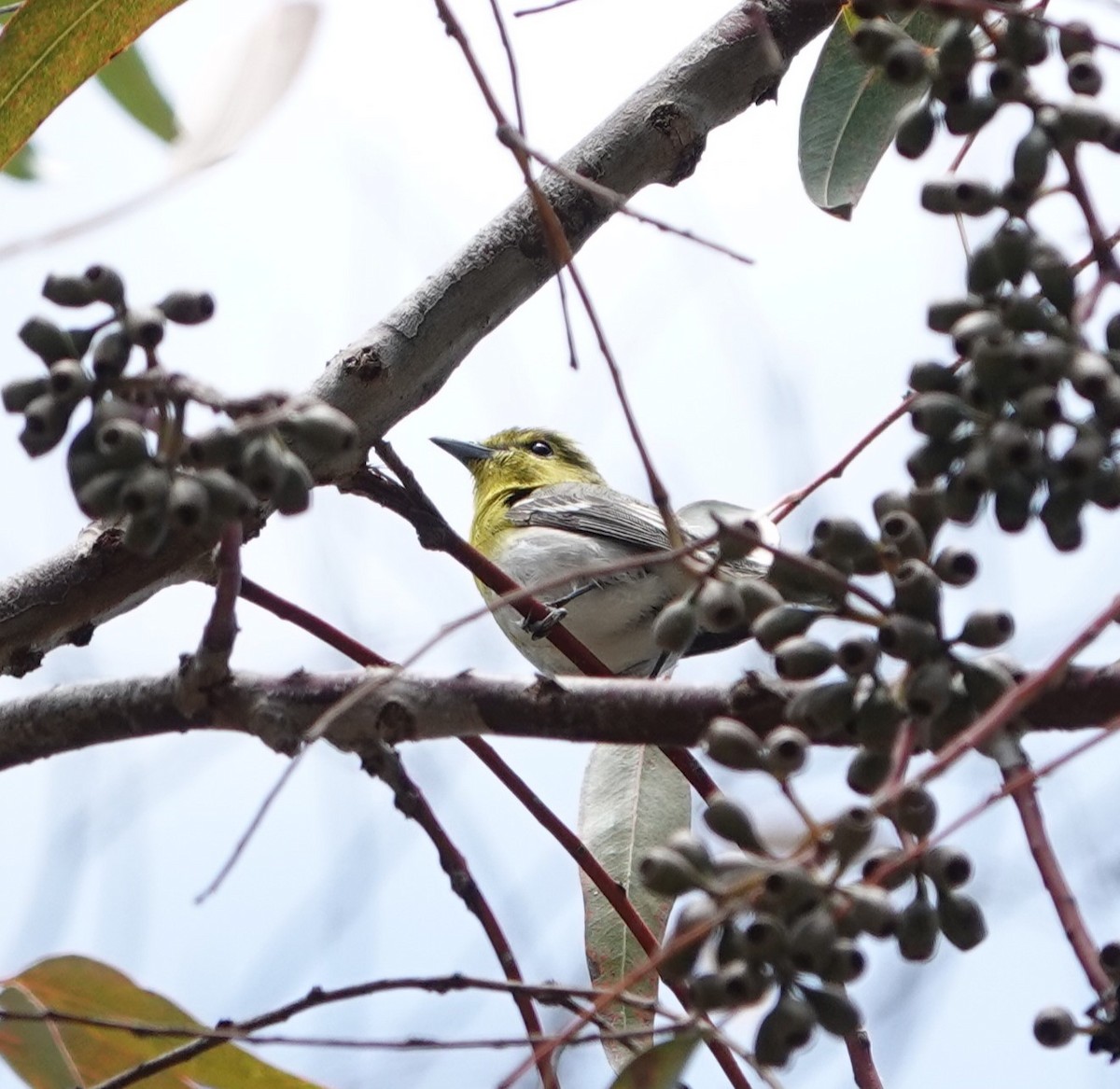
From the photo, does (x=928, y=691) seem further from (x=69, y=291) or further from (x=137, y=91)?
(x=137, y=91)

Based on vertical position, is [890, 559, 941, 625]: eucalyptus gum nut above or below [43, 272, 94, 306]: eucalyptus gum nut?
below

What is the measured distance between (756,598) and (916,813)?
208 millimetres

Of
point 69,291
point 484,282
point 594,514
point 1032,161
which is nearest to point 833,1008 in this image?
point 1032,161

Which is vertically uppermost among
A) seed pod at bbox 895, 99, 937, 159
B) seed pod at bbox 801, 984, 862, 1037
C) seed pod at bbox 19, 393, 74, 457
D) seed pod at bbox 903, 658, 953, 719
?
seed pod at bbox 895, 99, 937, 159

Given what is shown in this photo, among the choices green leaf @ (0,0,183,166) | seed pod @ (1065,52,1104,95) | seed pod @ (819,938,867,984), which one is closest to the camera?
seed pod @ (819,938,867,984)

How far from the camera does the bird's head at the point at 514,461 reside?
5176mm

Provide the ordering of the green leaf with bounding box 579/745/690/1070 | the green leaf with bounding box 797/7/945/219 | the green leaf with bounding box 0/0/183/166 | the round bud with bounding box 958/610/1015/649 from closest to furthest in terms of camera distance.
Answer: the round bud with bounding box 958/610/1015/649
the green leaf with bounding box 0/0/183/166
the green leaf with bounding box 579/745/690/1070
the green leaf with bounding box 797/7/945/219

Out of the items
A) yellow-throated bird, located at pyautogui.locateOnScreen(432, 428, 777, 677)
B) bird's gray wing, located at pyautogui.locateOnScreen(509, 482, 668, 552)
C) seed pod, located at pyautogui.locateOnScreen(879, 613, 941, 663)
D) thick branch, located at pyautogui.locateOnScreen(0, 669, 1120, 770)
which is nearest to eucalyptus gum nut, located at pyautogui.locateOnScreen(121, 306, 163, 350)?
thick branch, located at pyautogui.locateOnScreen(0, 669, 1120, 770)

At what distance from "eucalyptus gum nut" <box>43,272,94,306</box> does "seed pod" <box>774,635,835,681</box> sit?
1.75 ft

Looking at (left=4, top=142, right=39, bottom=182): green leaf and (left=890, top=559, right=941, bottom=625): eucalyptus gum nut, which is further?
(left=4, top=142, right=39, bottom=182): green leaf

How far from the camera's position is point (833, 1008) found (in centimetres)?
94

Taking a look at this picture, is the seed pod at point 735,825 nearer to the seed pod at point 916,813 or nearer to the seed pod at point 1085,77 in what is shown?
the seed pod at point 916,813

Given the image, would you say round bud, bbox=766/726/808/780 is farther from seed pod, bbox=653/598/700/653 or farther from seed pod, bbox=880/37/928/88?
seed pod, bbox=880/37/928/88

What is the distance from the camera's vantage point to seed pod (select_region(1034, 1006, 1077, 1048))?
95 cm
